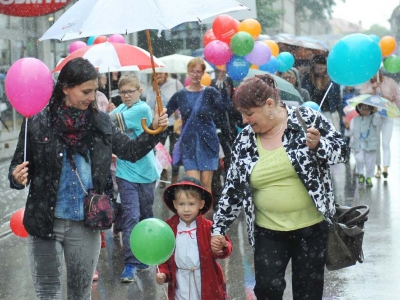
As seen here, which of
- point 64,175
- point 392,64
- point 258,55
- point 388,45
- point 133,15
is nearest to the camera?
point 64,175

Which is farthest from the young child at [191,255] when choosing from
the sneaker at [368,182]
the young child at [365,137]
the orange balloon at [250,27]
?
the young child at [365,137]

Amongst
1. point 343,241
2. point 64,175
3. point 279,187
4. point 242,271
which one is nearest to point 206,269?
point 279,187

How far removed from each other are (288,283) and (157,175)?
1.61 meters

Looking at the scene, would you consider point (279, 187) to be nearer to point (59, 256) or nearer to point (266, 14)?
point (59, 256)

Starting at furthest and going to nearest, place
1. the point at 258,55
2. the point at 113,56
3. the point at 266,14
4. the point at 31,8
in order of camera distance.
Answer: the point at 266,14
the point at 258,55
the point at 31,8
the point at 113,56

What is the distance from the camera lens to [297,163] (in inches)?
178

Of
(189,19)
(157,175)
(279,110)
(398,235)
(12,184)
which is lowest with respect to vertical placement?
(398,235)

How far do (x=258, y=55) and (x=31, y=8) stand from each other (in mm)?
3699

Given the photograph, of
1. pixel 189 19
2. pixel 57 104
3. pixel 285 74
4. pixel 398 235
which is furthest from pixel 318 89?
pixel 57 104

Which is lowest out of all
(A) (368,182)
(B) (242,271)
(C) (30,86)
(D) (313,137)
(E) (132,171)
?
(A) (368,182)

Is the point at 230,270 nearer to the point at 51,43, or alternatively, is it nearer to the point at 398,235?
the point at 398,235

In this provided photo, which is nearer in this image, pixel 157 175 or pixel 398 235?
pixel 157 175

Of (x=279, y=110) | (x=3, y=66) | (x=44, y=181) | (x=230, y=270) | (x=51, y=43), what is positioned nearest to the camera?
(x=44, y=181)

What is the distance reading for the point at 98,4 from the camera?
5.27 meters
